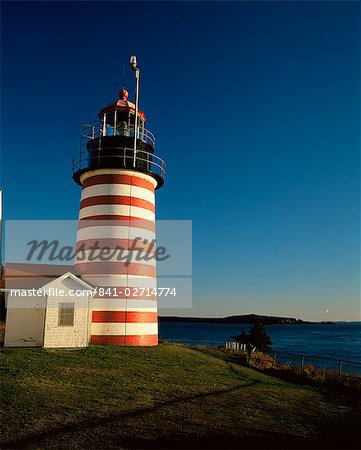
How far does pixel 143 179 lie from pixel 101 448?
14.5m

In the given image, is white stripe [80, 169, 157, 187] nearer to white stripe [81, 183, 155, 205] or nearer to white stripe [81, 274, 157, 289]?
white stripe [81, 183, 155, 205]

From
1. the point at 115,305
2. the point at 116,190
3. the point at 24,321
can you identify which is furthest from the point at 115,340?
the point at 116,190

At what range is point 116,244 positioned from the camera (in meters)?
19.8

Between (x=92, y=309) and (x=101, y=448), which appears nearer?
(x=101, y=448)

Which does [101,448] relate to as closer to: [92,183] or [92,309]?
[92,309]

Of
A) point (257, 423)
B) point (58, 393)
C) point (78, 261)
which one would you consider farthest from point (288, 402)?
point (78, 261)

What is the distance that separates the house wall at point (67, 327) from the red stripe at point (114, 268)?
1.40 metres

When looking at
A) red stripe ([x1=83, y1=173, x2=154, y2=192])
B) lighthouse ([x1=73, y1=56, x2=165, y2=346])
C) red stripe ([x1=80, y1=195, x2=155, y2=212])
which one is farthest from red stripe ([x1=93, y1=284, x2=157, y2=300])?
red stripe ([x1=83, y1=173, x2=154, y2=192])

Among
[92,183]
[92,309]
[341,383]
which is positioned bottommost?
[341,383]

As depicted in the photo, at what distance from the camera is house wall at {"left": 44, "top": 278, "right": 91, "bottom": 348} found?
1800 centimetres

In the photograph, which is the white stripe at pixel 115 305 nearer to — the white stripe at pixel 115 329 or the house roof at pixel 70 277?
the white stripe at pixel 115 329

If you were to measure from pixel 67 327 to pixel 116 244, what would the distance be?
4.15m

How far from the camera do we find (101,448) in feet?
25.8

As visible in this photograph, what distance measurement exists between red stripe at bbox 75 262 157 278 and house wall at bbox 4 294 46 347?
7.85 ft
